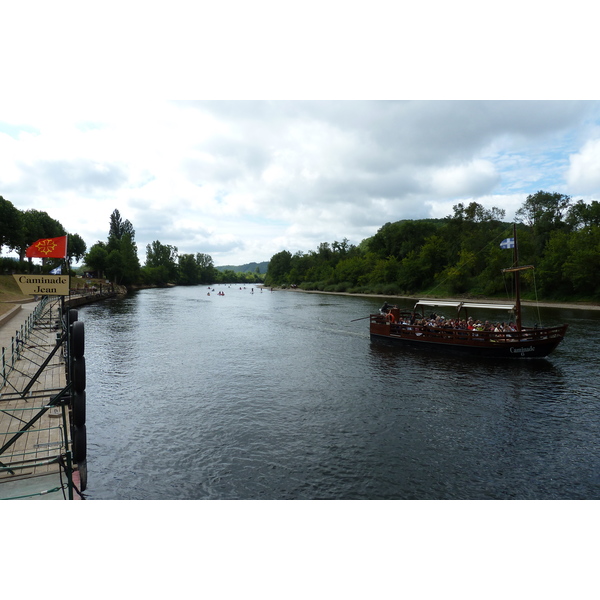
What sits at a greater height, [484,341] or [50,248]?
[50,248]

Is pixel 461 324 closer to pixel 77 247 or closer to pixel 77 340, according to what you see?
pixel 77 340

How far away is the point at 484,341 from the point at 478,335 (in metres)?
0.66

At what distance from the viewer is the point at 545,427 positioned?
725 inches

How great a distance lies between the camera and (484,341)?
32750 mm

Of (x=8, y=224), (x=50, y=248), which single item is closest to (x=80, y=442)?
(x=50, y=248)

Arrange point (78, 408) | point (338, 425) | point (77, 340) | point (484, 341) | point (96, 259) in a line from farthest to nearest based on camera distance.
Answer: point (96, 259) < point (484, 341) < point (338, 425) < point (78, 408) < point (77, 340)

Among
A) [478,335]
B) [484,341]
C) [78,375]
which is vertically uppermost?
[78,375]

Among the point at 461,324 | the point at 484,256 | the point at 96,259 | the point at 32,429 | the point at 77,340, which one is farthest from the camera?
the point at 96,259

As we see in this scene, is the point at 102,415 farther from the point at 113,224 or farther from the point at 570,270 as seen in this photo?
the point at 113,224

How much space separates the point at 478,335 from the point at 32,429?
3092 cm

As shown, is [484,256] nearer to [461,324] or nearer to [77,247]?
[461,324]

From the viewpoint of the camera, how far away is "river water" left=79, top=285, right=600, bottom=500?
13508 millimetres

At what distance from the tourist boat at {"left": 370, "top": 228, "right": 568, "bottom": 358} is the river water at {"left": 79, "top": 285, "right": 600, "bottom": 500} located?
4.49 feet

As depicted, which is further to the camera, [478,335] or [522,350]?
[478,335]
